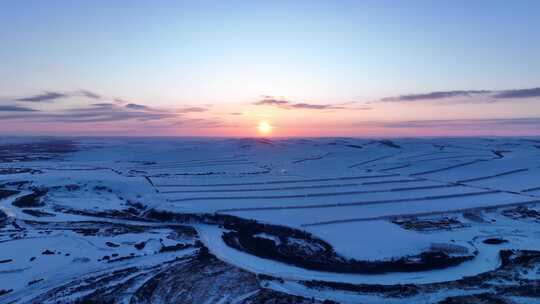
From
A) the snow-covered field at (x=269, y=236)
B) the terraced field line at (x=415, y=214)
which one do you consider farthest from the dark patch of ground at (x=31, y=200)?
the terraced field line at (x=415, y=214)

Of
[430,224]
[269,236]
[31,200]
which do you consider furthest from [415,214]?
[31,200]

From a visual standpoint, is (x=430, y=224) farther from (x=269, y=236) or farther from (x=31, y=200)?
(x=31, y=200)

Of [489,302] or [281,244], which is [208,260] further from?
[489,302]

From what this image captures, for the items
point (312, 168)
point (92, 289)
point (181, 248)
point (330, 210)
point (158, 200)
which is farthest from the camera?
point (312, 168)

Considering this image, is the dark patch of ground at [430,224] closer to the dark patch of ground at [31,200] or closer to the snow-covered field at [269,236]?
the snow-covered field at [269,236]

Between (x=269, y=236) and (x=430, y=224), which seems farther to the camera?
(x=430, y=224)

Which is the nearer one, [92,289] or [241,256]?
[92,289]

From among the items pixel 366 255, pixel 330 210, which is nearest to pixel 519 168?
pixel 330 210

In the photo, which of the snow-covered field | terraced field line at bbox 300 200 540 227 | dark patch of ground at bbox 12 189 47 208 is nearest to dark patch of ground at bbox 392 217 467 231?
the snow-covered field
